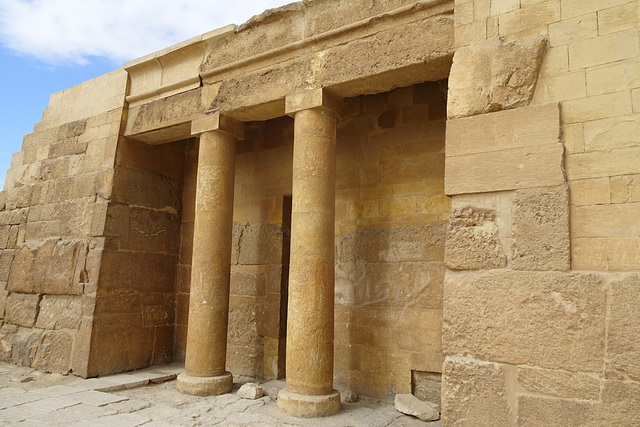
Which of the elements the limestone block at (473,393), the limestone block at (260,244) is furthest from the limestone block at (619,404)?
the limestone block at (260,244)

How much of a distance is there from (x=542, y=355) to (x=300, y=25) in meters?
3.68

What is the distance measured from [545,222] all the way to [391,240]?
87.5 inches

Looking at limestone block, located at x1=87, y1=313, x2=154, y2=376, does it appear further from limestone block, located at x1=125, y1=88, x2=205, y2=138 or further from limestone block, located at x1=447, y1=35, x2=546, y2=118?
limestone block, located at x1=447, y1=35, x2=546, y2=118

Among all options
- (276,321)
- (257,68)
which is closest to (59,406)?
(276,321)

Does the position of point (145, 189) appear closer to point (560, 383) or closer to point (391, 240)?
point (391, 240)

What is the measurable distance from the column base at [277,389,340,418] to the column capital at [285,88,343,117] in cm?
267

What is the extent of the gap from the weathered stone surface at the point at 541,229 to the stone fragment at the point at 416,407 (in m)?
1.80

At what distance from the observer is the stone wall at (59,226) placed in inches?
224

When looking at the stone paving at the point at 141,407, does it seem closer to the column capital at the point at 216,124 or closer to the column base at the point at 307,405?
the column base at the point at 307,405

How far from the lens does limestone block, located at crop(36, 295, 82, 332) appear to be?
565 cm

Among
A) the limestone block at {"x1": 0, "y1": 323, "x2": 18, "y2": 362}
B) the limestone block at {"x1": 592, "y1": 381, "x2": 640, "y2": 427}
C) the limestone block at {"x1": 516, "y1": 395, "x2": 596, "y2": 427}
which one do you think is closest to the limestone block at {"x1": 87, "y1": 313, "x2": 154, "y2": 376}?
the limestone block at {"x1": 0, "y1": 323, "x2": 18, "y2": 362}

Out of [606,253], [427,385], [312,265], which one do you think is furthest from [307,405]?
[606,253]

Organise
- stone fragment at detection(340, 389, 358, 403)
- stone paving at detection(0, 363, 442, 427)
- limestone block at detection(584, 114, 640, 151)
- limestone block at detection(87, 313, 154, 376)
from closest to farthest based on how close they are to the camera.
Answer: limestone block at detection(584, 114, 640, 151), stone paving at detection(0, 363, 442, 427), stone fragment at detection(340, 389, 358, 403), limestone block at detection(87, 313, 154, 376)

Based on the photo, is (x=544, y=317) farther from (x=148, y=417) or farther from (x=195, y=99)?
(x=195, y=99)
